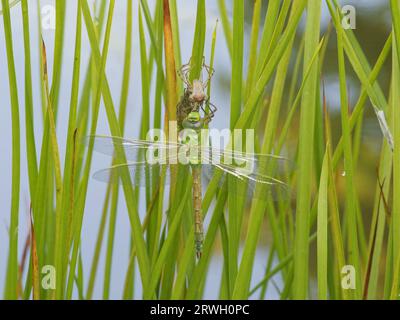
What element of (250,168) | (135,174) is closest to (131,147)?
(135,174)

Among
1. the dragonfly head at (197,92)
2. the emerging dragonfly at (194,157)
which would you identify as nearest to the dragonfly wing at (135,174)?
the emerging dragonfly at (194,157)

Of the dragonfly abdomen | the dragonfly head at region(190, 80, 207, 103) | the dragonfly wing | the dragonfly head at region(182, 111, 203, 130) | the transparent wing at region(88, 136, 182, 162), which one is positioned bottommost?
the dragonfly abdomen

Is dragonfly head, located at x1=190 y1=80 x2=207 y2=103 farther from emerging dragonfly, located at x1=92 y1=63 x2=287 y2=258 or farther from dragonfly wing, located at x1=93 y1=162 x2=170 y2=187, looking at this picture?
dragonfly wing, located at x1=93 y1=162 x2=170 y2=187

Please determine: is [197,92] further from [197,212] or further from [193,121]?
[197,212]

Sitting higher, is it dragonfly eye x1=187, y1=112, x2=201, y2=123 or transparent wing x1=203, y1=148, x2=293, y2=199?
dragonfly eye x1=187, y1=112, x2=201, y2=123

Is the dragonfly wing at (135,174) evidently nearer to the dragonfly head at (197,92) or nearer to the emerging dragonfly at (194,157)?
the emerging dragonfly at (194,157)

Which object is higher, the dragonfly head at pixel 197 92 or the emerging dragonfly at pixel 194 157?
the dragonfly head at pixel 197 92

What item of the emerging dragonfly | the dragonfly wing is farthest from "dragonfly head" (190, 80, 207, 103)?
the dragonfly wing
